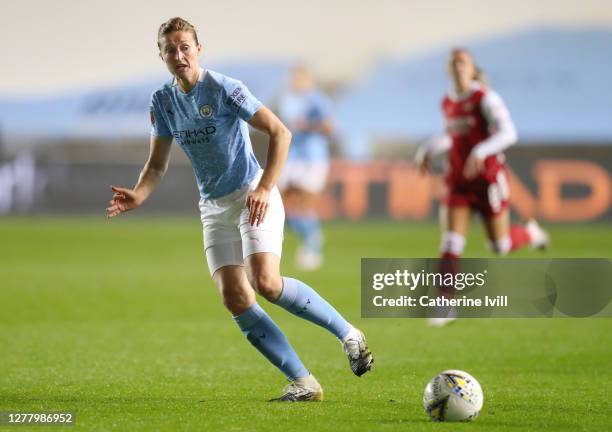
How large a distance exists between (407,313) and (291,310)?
4673mm

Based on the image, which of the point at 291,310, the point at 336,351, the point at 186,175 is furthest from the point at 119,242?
the point at 291,310

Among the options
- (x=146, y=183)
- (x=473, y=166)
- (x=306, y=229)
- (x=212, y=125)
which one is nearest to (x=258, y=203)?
(x=212, y=125)

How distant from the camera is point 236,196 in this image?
5820mm

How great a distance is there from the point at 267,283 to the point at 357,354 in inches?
24.1

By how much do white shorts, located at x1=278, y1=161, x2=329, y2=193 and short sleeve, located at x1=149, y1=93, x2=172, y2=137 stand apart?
8.90 meters

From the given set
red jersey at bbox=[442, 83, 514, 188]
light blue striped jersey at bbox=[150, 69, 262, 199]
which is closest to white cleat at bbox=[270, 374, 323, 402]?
light blue striped jersey at bbox=[150, 69, 262, 199]

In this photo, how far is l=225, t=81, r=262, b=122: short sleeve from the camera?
18.4ft

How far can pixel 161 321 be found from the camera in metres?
9.63

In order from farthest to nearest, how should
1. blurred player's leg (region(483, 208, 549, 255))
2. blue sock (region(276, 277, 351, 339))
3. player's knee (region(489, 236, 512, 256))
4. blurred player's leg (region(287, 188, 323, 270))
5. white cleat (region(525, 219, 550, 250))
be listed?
blurred player's leg (region(287, 188, 323, 270)) < white cleat (region(525, 219, 550, 250)) < player's knee (region(489, 236, 512, 256)) < blurred player's leg (region(483, 208, 549, 255)) < blue sock (region(276, 277, 351, 339))

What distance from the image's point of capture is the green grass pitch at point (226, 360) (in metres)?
5.38

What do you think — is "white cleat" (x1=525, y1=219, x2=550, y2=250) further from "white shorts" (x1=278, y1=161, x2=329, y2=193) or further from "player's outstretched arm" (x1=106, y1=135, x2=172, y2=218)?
"player's outstretched arm" (x1=106, y1=135, x2=172, y2=218)

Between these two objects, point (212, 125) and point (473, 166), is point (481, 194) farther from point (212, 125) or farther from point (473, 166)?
point (212, 125)

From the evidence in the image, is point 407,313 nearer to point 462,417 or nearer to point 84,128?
point 462,417

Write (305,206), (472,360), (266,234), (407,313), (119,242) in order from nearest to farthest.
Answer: (266,234), (472,360), (407,313), (305,206), (119,242)
